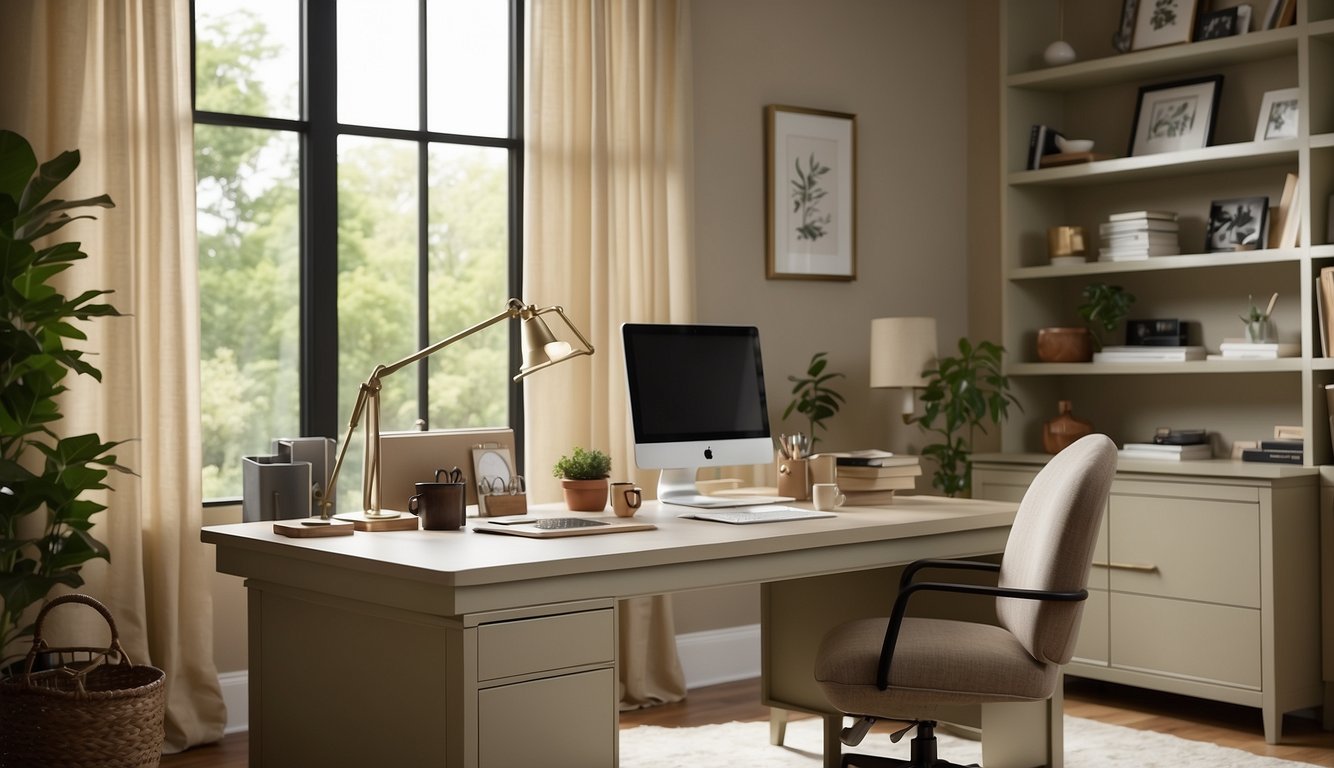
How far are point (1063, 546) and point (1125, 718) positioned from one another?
6.06ft

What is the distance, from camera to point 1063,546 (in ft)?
9.18

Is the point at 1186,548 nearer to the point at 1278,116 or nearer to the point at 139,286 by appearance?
the point at 1278,116

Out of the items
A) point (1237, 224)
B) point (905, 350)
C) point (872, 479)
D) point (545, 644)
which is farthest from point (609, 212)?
point (545, 644)

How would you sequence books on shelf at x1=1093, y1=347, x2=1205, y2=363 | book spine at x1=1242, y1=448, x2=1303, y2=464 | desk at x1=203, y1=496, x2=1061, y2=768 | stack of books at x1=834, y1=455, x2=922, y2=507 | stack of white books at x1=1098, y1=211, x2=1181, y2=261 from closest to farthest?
desk at x1=203, y1=496, x2=1061, y2=768 < stack of books at x1=834, y1=455, x2=922, y2=507 < book spine at x1=1242, y1=448, x2=1303, y2=464 < books on shelf at x1=1093, y1=347, x2=1205, y2=363 < stack of white books at x1=1098, y1=211, x2=1181, y2=261

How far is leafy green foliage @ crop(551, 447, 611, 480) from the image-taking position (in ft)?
11.1

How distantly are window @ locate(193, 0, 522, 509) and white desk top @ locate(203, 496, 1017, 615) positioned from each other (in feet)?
3.63

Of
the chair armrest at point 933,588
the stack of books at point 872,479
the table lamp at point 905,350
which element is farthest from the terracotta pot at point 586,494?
the table lamp at point 905,350

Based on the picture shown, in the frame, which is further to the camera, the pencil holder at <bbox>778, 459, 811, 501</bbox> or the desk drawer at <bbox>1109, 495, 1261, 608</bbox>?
the desk drawer at <bbox>1109, 495, 1261, 608</bbox>

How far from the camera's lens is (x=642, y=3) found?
182 inches

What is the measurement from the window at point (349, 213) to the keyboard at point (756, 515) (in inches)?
55.8

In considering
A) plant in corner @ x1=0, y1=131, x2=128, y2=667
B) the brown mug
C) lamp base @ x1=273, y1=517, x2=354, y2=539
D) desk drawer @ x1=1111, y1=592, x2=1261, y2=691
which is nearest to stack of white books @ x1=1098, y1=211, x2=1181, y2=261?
desk drawer @ x1=1111, y1=592, x2=1261, y2=691

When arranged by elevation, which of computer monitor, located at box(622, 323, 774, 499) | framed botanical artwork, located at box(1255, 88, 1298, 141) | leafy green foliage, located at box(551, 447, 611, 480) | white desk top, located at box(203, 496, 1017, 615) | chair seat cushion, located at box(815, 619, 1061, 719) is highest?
framed botanical artwork, located at box(1255, 88, 1298, 141)

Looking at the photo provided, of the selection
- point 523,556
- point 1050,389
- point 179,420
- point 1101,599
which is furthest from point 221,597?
point 1050,389

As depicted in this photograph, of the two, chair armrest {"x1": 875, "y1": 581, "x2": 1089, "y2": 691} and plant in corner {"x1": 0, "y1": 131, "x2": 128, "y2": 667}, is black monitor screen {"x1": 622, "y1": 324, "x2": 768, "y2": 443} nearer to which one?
chair armrest {"x1": 875, "y1": 581, "x2": 1089, "y2": 691}
